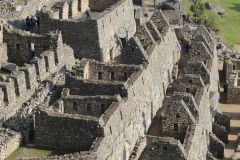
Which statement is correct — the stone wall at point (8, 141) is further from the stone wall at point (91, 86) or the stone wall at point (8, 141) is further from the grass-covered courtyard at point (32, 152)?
the stone wall at point (91, 86)

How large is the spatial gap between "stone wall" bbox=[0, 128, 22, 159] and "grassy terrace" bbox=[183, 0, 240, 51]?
46328 mm

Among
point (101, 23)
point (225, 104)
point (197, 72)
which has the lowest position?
point (225, 104)

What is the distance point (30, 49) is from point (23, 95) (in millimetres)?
6078

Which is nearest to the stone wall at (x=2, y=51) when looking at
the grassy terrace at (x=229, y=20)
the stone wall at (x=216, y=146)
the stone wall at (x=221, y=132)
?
the stone wall at (x=216, y=146)

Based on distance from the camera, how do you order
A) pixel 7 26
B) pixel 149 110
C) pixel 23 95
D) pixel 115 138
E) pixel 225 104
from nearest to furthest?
pixel 115 138, pixel 23 95, pixel 149 110, pixel 7 26, pixel 225 104

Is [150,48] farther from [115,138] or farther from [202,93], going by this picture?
[115,138]

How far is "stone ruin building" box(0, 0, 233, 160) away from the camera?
34.6m

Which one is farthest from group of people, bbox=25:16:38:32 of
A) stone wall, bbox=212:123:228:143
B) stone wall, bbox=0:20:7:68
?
stone wall, bbox=212:123:228:143

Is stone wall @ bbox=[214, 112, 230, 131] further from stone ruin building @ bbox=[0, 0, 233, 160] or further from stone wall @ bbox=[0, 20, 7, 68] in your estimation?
stone wall @ bbox=[0, 20, 7, 68]

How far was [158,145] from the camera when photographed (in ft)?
108

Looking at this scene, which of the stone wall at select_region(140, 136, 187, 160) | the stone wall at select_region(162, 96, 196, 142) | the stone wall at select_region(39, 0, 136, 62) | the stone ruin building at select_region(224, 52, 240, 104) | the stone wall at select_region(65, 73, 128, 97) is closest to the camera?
the stone wall at select_region(140, 136, 187, 160)

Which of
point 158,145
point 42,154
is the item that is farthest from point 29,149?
point 158,145

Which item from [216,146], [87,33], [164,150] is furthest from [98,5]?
[164,150]

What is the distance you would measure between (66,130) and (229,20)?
6239cm
